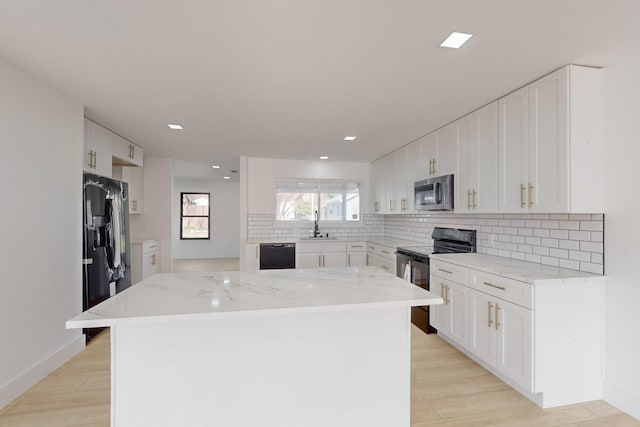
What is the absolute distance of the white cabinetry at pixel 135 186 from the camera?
16.2 feet

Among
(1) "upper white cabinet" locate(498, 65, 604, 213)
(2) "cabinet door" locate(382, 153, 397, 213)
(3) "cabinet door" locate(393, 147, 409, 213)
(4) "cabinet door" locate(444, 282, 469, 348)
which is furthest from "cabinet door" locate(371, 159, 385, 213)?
(1) "upper white cabinet" locate(498, 65, 604, 213)

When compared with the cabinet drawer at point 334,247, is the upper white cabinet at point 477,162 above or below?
above

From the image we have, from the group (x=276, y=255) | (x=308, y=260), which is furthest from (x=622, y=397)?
(x=276, y=255)

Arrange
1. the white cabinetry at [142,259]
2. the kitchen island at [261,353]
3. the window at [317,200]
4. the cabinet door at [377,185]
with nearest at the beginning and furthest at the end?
1. the kitchen island at [261,353]
2. the white cabinetry at [142,259]
3. the cabinet door at [377,185]
4. the window at [317,200]

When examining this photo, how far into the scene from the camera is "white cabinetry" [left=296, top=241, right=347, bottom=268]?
5.05 metres

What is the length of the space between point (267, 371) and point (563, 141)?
2376 mm

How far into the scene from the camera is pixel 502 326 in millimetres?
2236

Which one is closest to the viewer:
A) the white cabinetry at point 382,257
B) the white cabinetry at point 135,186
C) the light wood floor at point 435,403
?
the light wood floor at point 435,403

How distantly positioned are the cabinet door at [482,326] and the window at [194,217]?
788 cm

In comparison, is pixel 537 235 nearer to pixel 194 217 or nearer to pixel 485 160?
pixel 485 160

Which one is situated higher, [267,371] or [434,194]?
[434,194]

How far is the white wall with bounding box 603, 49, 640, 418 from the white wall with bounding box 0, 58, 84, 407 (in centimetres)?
408

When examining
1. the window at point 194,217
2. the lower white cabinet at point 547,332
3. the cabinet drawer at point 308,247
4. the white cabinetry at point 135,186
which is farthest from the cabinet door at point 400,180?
the window at point 194,217

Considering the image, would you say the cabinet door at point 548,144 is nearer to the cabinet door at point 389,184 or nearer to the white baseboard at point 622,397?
the white baseboard at point 622,397
